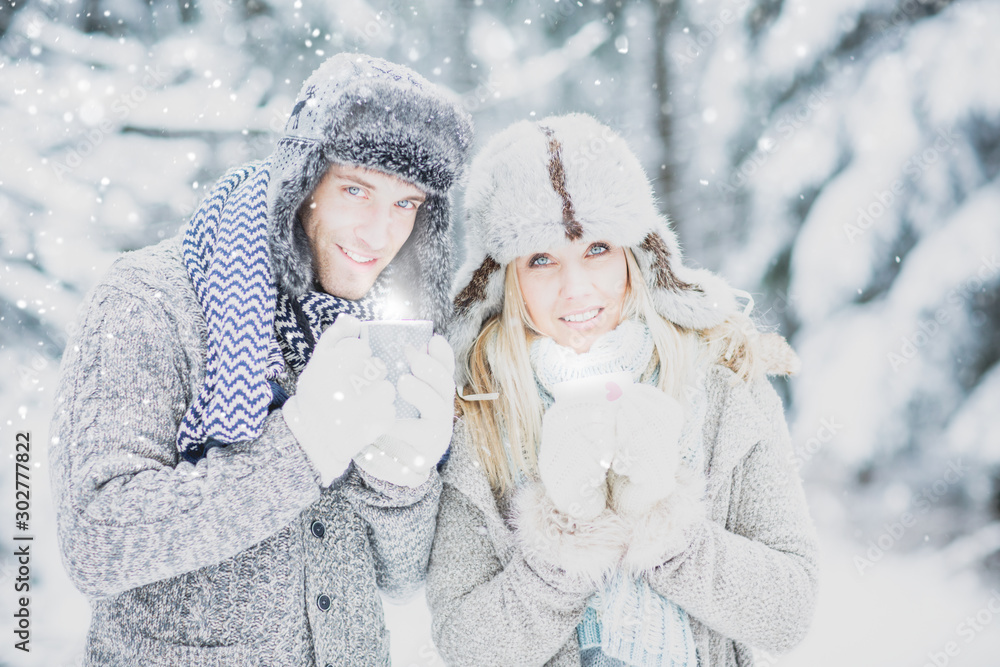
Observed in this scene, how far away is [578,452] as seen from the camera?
4.14ft

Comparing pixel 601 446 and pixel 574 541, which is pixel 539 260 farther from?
pixel 574 541

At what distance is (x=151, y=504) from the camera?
994 millimetres

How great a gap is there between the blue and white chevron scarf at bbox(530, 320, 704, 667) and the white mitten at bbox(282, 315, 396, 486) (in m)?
0.54

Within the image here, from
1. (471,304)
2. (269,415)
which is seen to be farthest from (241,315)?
(471,304)

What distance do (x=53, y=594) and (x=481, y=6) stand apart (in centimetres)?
346

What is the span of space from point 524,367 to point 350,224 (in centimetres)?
56

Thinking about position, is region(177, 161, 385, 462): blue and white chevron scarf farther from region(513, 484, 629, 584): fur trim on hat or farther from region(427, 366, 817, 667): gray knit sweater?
region(513, 484, 629, 584): fur trim on hat

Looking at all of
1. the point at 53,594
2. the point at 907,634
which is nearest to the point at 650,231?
the point at 907,634

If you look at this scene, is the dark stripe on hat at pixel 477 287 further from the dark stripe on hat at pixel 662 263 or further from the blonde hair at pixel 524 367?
the dark stripe on hat at pixel 662 263

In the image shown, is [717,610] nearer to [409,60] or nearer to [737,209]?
[737,209]

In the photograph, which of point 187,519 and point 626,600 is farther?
point 626,600

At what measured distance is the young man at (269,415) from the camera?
103 cm

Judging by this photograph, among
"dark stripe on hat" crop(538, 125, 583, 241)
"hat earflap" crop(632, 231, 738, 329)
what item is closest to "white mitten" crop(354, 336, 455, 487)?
"dark stripe on hat" crop(538, 125, 583, 241)

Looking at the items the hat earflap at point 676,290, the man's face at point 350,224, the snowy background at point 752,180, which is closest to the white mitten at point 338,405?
the man's face at point 350,224
